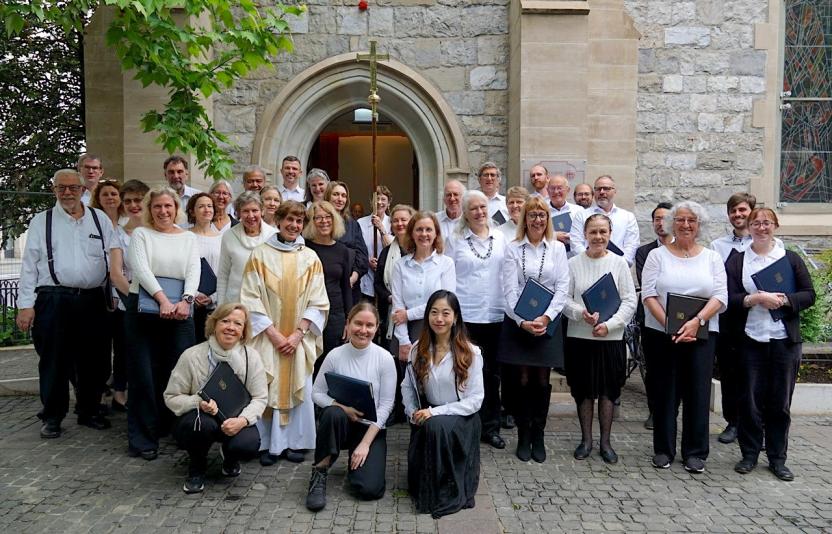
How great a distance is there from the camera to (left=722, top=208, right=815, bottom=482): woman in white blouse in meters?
4.88

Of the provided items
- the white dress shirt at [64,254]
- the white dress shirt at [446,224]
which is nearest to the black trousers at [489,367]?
the white dress shirt at [446,224]

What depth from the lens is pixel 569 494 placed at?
14.6 feet

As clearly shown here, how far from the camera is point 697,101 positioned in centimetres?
899

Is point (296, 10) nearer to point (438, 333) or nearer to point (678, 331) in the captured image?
point (438, 333)

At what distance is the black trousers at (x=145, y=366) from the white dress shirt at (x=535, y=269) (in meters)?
2.51

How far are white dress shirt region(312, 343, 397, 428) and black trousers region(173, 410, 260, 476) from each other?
1.61 ft

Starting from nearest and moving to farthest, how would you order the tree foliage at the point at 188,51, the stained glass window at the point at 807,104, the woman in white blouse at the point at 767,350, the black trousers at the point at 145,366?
the woman in white blouse at the point at 767,350 → the black trousers at the point at 145,366 → the tree foliage at the point at 188,51 → the stained glass window at the point at 807,104

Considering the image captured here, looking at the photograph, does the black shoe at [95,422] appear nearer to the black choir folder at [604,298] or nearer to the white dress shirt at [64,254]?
the white dress shirt at [64,254]

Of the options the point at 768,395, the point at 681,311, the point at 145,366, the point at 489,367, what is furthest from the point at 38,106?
the point at 768,395

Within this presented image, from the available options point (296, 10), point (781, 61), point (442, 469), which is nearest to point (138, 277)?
point (442, 469)

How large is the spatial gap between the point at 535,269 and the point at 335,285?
157 centimetres

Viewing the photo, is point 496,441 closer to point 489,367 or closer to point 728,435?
point 489,367

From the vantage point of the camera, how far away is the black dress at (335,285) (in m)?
5.44

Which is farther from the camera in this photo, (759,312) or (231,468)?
(759,312)
